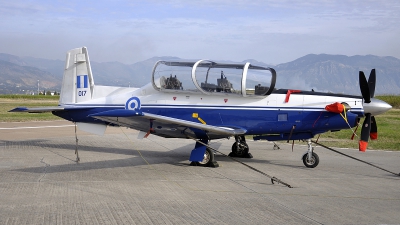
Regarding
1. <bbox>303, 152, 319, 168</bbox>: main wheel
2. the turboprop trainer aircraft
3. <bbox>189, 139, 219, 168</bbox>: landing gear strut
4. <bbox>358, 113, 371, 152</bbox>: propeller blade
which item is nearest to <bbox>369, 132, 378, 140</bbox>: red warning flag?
the turboprop trainer aircraft

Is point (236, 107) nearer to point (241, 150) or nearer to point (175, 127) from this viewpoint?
point (175, 127)

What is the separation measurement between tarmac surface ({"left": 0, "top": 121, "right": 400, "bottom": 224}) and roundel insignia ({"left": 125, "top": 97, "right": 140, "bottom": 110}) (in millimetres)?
1364

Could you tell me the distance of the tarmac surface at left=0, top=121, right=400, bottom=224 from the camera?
663 cm

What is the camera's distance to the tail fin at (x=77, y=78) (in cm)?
1345

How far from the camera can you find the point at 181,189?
27.9ft

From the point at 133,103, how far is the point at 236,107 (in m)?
2.78

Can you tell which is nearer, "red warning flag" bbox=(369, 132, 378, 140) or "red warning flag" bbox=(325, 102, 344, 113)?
"red warning flag" bbox=(325, 102, 344, 113)

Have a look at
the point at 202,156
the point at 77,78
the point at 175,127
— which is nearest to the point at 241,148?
the point at 202,156

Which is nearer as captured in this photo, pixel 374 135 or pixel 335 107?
pixel 335 107

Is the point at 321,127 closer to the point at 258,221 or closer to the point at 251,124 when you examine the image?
the point at 251,124

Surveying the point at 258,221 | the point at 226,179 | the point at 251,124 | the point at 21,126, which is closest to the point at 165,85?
the point at 251,124

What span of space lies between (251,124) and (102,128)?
428cm

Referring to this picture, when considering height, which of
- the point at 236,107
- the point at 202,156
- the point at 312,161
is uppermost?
the point at 236,107

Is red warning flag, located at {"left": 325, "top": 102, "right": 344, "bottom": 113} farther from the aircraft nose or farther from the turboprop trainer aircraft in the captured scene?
the aircraft nose
